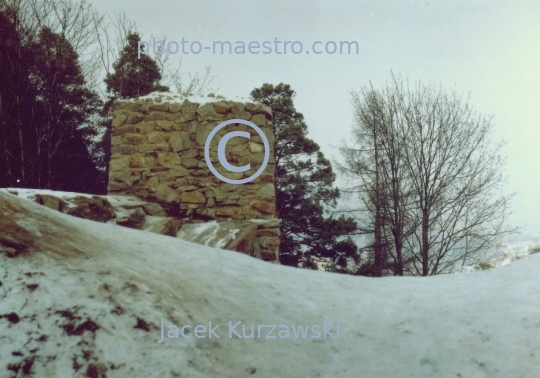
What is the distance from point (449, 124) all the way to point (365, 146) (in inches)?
Result: 72.6

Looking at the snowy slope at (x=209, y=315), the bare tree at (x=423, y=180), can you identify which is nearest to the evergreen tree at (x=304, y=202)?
the bare tree at (x=423, y=180)

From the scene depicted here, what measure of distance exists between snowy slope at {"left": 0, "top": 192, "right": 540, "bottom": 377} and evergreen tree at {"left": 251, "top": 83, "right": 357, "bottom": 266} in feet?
24.7

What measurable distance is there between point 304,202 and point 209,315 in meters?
8.76

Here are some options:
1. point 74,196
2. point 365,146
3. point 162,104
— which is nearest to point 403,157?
point 365,146

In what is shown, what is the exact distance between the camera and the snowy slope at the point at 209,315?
1.15 meters

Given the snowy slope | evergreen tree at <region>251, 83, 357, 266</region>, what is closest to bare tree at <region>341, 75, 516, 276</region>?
evergreen tree at <region>251, 83, 357, 266</region>

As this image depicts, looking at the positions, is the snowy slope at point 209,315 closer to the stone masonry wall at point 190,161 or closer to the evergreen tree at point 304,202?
the stone masonry wall at point 190,161

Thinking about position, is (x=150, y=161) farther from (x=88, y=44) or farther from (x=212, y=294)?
(x=88, y=44)

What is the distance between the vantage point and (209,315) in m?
1.44

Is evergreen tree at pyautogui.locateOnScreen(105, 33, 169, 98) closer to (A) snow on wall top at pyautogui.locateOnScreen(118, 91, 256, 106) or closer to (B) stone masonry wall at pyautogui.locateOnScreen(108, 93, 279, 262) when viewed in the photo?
(A) snow on wall top at pyautogui.locateOnScreen(118, 91, 256, 106)

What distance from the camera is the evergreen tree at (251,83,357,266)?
941cm

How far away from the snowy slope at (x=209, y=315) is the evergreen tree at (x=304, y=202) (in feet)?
24.7

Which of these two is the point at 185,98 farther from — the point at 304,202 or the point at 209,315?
the point at 304,202

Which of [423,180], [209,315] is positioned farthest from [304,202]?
[209,315]
